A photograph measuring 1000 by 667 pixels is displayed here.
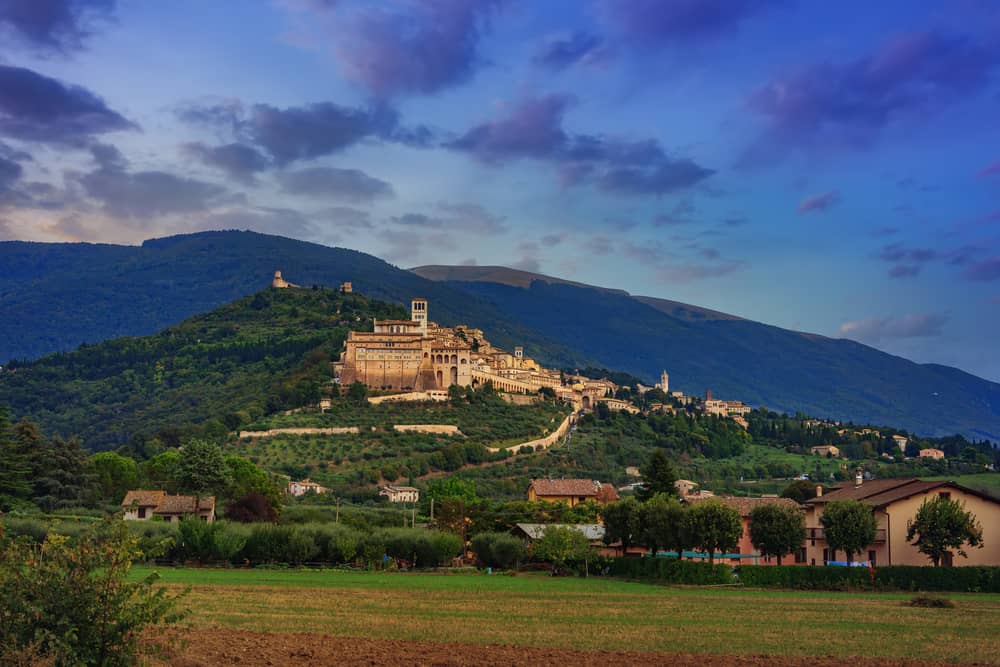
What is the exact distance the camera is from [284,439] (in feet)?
444

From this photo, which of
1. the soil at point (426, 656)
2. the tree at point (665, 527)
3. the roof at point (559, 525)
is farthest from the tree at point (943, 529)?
the soil at point (426, 656)

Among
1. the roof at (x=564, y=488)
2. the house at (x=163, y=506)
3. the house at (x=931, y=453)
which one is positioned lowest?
the house at (x=163, y=506)

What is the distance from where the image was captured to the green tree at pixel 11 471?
83.1 m

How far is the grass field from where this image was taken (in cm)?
3012

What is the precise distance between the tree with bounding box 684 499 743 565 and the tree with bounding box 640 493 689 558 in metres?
0.79

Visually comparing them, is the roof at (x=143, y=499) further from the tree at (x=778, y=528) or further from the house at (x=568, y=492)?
the tree at (x=778, y=528)

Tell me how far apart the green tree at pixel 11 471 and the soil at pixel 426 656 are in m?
60.5

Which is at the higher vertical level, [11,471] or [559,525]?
[11,471]

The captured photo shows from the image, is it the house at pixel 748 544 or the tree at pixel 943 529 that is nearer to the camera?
the tree at pixel 943 529

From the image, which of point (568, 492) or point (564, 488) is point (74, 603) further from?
point (564, 488)

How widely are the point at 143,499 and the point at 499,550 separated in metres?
34.7

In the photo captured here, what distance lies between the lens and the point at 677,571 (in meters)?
54.0

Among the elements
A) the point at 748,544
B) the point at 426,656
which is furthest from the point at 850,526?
the point at 426,656

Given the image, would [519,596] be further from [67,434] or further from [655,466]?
[67,434]
